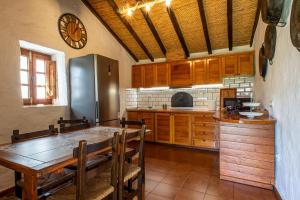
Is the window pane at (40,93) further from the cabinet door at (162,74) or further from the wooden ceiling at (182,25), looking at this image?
the cabinet door at (162,74)

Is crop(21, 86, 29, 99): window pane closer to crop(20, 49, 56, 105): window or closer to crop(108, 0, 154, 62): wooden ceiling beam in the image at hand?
crop(20, 49, 56, 105): window

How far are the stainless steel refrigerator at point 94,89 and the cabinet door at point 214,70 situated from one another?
2.21 m

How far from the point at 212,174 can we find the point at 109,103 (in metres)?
2.09

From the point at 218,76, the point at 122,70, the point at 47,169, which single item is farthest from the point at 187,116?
the point at 47,169

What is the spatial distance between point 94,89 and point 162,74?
217cm

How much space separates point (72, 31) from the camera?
3291mm

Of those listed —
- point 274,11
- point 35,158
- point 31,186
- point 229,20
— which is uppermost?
point 229,20

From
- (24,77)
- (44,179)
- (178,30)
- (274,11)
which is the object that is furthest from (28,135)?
(178,30)

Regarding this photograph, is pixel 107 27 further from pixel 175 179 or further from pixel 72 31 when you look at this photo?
pixel 175 179

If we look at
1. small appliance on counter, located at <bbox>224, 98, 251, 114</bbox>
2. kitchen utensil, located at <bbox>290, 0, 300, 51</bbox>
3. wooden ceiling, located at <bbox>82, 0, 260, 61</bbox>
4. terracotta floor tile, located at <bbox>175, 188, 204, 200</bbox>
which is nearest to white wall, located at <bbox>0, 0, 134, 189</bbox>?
wooden ceiling, located at <bbox>82, 0, 260, 61</bbox>

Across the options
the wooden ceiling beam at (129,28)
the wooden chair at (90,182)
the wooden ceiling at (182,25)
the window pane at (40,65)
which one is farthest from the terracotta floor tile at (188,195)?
the wooden ceiling beam at (129,28)

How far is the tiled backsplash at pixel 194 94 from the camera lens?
395 cm

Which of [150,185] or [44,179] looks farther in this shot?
[150,185]

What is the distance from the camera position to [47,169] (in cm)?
105
